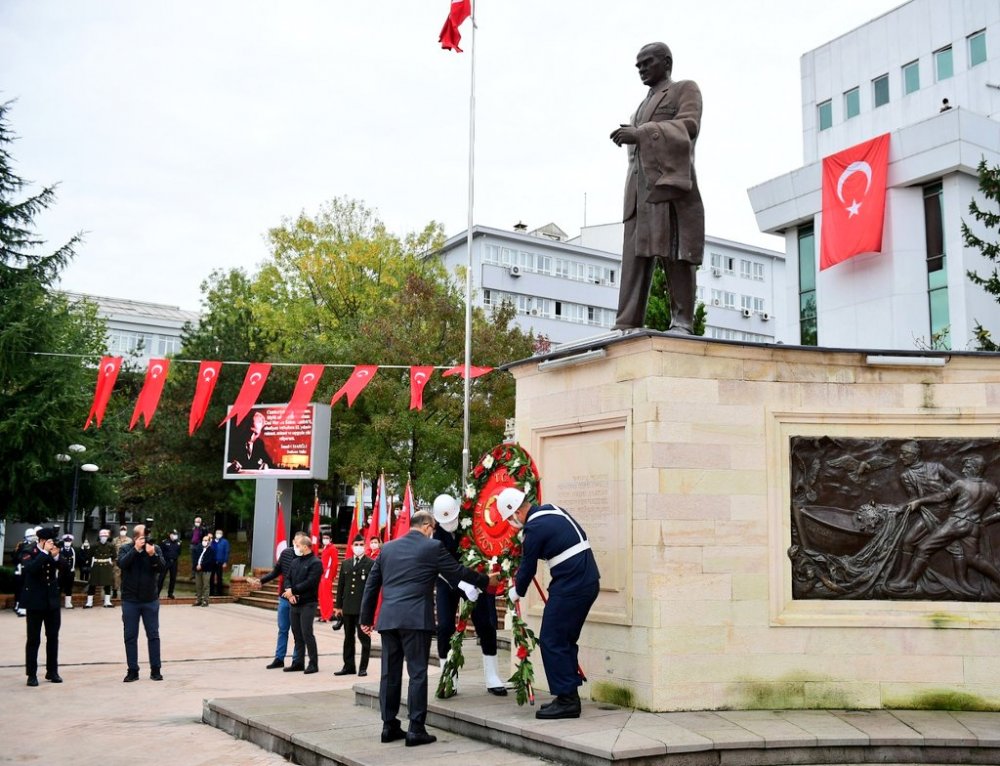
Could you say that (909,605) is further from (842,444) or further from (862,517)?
(842,444)

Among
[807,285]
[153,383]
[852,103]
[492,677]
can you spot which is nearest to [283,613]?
[492,677]

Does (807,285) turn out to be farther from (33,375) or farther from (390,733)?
(390,733)

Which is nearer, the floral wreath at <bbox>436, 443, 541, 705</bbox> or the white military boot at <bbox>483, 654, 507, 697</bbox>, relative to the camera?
the floral wreath at <bbox>436, 443, 541, 705</bbox>

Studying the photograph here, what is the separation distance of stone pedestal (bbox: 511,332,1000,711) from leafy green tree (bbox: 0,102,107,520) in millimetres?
20739

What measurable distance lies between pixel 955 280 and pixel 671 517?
87.4 feet

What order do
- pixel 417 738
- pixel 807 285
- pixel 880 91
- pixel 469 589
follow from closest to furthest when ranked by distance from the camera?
pixel 417 738
pixel 469 589
pixel 807 285
pixel 880 91

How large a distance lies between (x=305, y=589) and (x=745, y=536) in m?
6.50

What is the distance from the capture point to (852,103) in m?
40.5

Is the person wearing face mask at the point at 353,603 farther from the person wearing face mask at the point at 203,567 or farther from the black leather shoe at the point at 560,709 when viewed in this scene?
the person wearing face mask at the point at 203,567

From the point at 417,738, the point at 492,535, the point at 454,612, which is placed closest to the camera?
the point at 417,738

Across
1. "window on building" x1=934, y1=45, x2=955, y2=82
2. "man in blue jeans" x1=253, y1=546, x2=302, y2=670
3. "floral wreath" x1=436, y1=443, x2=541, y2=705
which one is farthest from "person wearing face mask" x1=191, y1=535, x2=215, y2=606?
"window on building" x1=934, y1=45, x2=955, y2=82

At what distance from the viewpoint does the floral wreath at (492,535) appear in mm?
8656

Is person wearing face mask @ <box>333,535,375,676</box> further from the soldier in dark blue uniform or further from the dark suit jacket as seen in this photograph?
the soldier in dark blue uniform

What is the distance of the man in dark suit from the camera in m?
7.64
